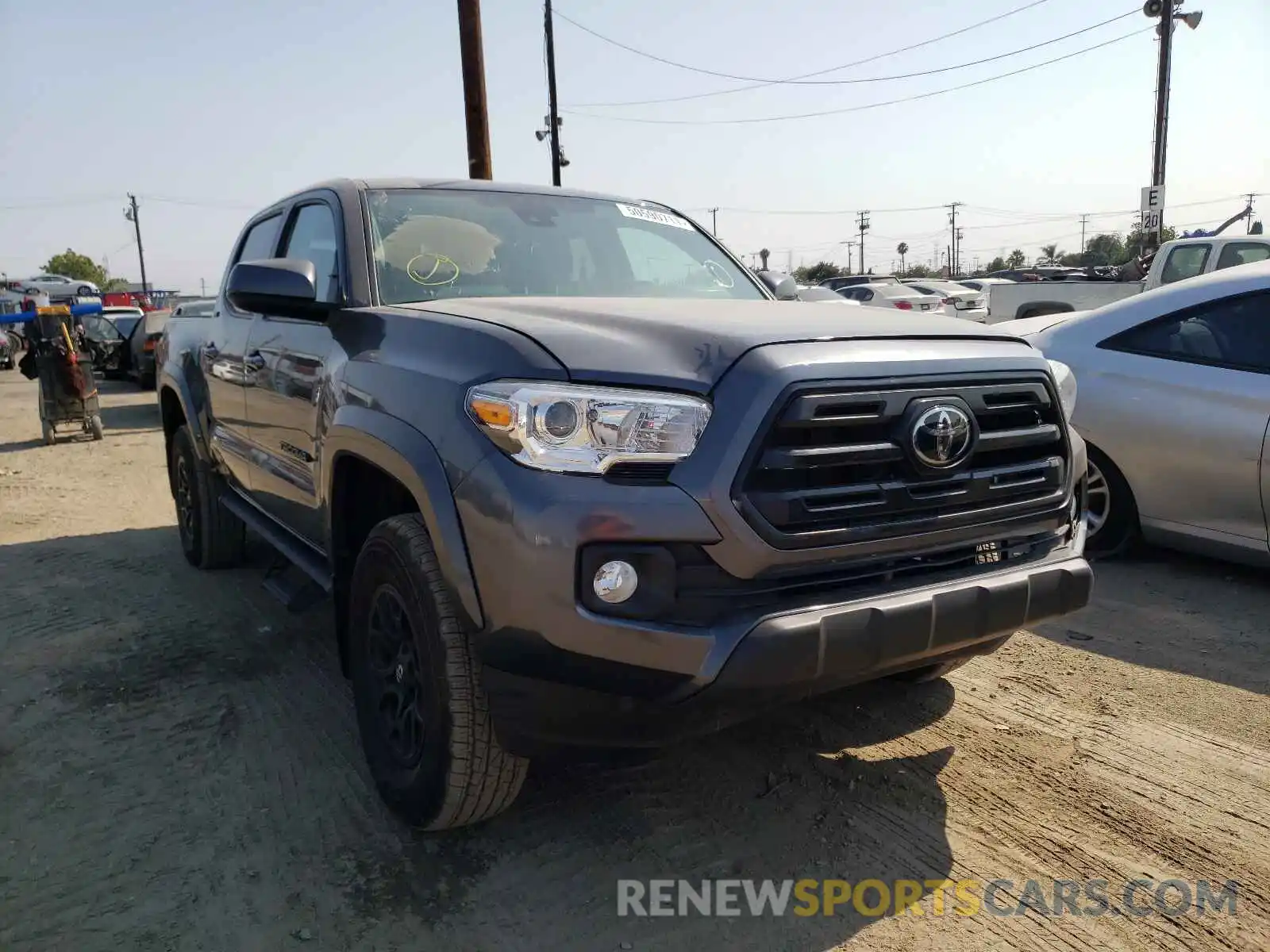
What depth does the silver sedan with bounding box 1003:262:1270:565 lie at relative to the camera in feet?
14.3

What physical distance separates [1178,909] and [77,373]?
39.0ft

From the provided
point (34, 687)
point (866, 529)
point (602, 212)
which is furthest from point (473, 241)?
point (34, 687)

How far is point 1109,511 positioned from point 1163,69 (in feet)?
71.6

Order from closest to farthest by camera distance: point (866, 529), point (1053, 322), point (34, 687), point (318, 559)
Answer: point (866, 529) < point (318, 559) < point (34, 687) < point (1053, 322)

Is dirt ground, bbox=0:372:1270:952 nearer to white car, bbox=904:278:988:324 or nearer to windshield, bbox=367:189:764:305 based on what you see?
windshield, bbox=367:189:764:305

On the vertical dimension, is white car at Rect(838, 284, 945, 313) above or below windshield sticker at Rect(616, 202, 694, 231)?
below

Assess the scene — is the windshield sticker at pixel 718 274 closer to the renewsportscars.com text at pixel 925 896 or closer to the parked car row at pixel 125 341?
the renewsportscars.com text at pixel 925 896

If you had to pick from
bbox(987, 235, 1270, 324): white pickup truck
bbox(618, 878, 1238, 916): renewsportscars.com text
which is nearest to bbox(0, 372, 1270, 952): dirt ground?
bbox(618, 878, 1238, 916): renewsportscars.com text

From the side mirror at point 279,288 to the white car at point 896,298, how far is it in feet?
43.7

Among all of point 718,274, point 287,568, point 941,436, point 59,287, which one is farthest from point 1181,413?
point 59,287

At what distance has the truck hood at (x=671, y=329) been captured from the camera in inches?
86.2

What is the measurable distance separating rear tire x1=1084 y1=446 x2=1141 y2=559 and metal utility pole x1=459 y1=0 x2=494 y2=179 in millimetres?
8826

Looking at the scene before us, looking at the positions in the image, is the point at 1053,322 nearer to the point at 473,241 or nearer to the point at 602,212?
the point at 602,212

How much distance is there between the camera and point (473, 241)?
3436mm
